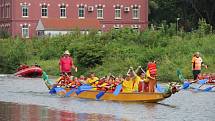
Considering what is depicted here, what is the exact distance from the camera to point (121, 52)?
174 ft

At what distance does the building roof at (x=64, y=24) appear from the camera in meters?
95.2

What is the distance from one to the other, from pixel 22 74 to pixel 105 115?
30805 mm

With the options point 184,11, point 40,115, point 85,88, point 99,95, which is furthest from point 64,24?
point 40,115

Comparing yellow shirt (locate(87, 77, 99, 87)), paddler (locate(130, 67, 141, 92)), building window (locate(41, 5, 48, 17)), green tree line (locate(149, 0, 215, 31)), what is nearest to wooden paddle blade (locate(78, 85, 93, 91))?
yellow shirt (locate(87, 77, 99, 87))

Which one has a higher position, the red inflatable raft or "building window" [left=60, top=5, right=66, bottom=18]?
"building window" [left=60, top=5, right=66, bottom=18]

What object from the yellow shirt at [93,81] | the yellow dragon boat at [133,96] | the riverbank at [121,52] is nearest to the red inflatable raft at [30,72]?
the riverbank at [121,52]

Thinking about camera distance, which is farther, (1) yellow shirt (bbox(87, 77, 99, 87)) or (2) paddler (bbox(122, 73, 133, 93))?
(1) yellow shirt (bbox(87, 77, 99, 87))

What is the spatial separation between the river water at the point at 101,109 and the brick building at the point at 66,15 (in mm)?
61392

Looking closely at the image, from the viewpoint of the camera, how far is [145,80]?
29766 mm

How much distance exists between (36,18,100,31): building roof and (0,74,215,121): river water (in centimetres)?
6005

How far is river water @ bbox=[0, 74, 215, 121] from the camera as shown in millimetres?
24719

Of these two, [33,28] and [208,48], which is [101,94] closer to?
[208,48]

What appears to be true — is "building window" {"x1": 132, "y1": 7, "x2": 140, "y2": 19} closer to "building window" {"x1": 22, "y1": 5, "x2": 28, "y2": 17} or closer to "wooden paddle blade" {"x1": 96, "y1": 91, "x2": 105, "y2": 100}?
"building window" {"x1": 22, "y1": 5, "x2": 28, "y2": 17}

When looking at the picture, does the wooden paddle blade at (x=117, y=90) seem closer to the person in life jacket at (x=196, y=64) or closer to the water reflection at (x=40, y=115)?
Result: the water reflection at (x=40, y=115)
